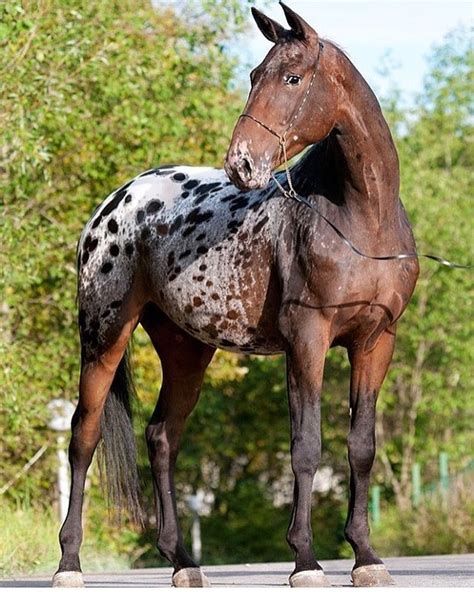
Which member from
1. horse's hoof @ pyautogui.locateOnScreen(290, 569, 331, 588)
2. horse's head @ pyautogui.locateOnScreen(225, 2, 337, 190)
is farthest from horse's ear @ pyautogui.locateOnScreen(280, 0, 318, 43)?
horse's hoof @ pyautogui.locateOnScreen(290, 569, 331, 588)

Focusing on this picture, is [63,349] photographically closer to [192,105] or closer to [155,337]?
[192,105]

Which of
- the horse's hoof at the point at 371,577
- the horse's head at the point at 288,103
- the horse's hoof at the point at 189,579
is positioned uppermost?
the horse's head at the point at 288,103

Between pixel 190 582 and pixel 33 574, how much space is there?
3193 mm

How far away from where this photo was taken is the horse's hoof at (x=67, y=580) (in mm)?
8680

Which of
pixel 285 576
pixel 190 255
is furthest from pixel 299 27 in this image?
pixel 285 576

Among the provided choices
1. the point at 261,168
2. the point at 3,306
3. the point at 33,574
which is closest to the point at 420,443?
the point at 3,306

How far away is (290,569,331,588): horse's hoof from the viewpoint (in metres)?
7.59

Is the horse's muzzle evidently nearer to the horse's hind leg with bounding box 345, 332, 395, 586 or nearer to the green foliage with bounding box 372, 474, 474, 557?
the horse's hind leg with bounding box 345, 332, 395, 586

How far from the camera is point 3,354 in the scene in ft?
46.4

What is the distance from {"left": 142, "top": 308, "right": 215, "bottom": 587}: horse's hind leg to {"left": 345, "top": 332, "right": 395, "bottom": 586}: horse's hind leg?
61.8 inches

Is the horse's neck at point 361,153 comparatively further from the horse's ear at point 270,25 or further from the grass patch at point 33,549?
the grass patch at point 33,549

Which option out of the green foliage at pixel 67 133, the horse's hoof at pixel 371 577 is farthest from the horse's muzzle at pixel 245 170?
the green foliage at pixel 67 133

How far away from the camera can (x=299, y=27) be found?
7.99 metres

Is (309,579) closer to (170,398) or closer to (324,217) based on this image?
(324,217)
